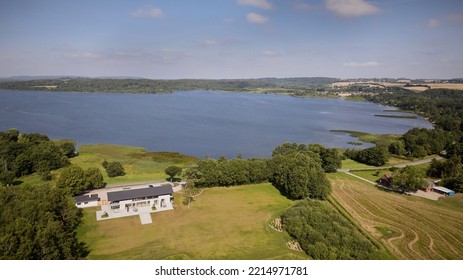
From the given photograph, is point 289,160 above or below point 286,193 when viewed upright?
above

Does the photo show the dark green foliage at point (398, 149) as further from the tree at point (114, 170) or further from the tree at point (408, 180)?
the tree at point (114, 170)

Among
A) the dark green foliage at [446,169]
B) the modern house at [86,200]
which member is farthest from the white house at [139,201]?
the dark green foliage at [446,169]

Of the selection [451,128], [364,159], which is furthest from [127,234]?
[451,128]

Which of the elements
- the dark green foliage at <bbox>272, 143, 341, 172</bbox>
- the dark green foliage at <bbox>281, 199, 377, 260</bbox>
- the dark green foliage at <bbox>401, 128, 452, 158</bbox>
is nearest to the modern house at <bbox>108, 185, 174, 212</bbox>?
the dark green foliage at <bbox>281, 199, 377, 260</bbox>

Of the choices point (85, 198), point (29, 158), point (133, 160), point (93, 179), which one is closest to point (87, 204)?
point (85, 198)

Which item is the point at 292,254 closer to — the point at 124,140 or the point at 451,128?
the point at 124,140

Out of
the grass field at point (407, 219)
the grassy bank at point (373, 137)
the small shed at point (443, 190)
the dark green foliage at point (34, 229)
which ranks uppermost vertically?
the dark green foliage at point (34, 229)

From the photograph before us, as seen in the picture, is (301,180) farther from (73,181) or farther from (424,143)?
(424,143)
